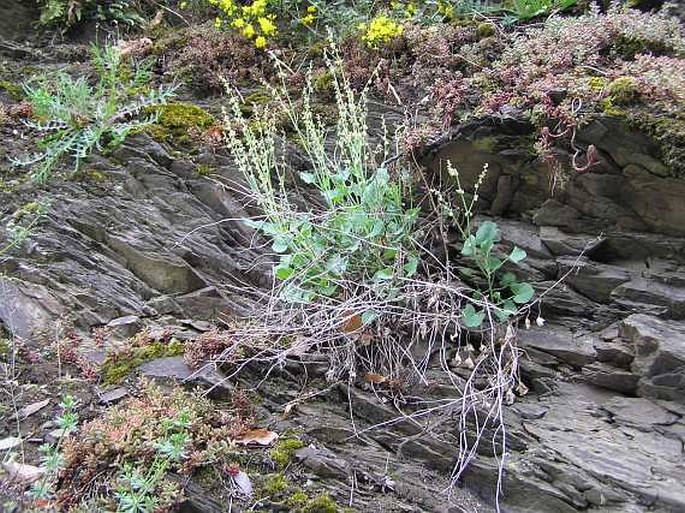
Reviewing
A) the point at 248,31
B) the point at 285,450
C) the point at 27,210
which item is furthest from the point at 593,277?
the point at 248,31

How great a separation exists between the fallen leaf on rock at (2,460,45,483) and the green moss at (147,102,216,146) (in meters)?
2.51

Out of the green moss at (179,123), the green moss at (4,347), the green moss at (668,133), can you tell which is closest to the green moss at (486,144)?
the green moss at (668,133)

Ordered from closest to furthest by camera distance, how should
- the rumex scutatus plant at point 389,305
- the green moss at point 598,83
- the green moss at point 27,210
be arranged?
the rumex scutatus plant at point 389,305 → the green moss at point 598,83 → the green moss at point 27,210

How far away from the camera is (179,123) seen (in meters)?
4.35

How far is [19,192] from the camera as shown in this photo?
363 cm

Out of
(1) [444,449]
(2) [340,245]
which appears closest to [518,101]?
(2) [340,245]

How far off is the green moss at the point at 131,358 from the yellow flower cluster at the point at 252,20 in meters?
2.75

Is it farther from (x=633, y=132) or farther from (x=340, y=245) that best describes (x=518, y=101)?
(x=340, y=245)

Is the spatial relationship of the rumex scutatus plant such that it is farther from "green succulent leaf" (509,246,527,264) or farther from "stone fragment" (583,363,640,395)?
"stone fragment" (583,363,640,395)

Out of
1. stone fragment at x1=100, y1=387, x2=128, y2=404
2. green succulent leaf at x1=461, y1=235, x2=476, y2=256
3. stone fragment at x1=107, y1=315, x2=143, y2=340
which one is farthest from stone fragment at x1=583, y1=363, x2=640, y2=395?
stone fragment at x1=107, y1=315, x2=143, y2=340

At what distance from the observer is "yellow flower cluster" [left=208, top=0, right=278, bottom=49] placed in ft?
15.8

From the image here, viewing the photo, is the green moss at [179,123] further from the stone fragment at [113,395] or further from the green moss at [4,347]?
the stone fragment at [113,395]

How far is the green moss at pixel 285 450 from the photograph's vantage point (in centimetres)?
255

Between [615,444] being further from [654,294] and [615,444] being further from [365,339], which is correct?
[365,339]
